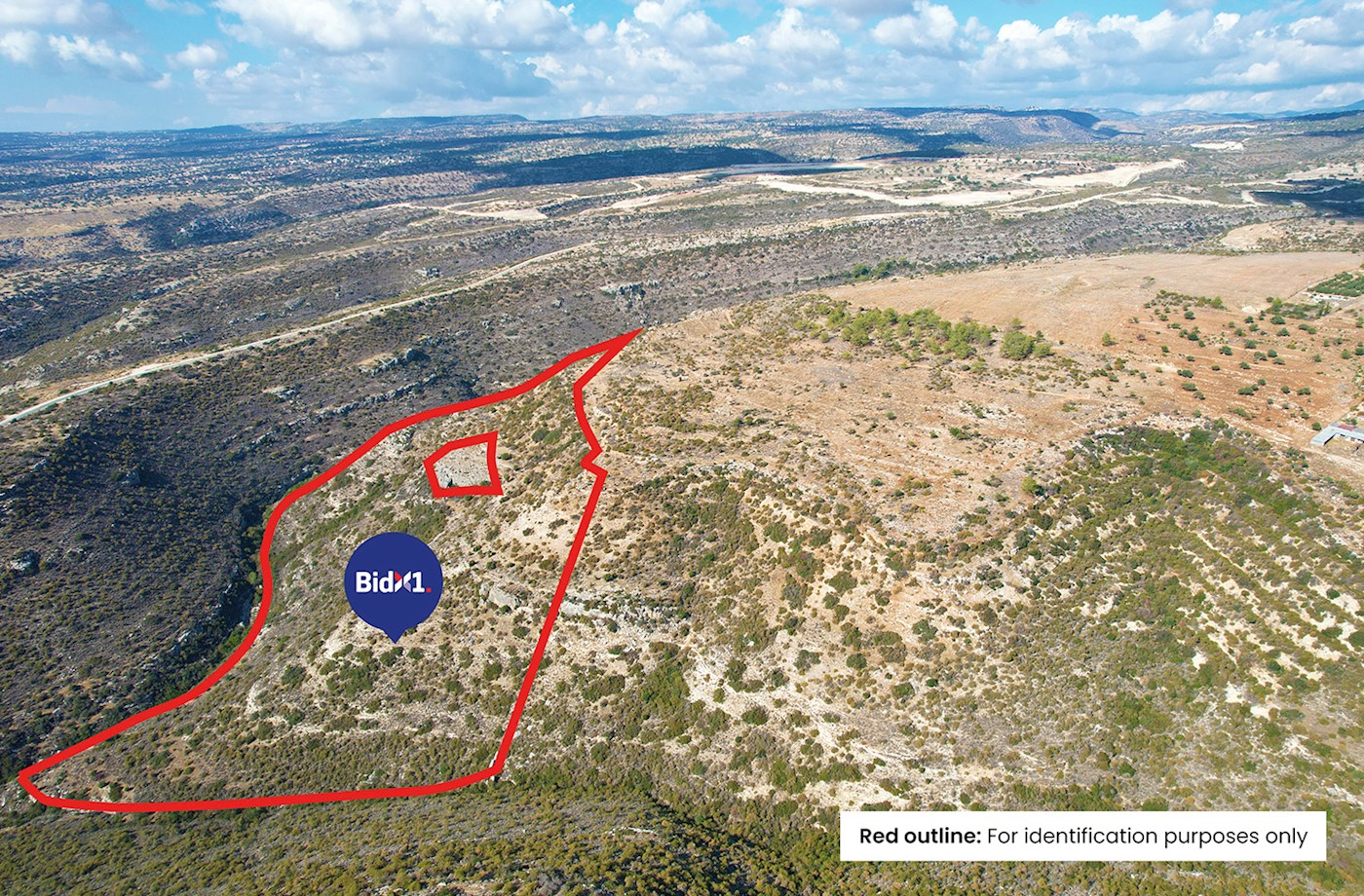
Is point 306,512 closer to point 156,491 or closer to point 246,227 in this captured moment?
point 156,491

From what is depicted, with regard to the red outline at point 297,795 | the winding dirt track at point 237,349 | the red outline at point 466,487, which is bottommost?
the red outline at point 297,795

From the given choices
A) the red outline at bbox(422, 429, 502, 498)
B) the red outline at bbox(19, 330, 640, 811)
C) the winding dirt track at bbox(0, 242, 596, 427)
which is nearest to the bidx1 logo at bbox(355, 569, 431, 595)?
the red outline at bbox(19, 330, 640, 811)

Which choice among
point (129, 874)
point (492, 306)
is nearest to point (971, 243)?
point (492, 306)

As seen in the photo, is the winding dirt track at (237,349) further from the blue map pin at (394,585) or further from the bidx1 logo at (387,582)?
the bidx1 logo at (387,582)

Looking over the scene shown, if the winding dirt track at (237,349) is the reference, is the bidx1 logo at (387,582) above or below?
below

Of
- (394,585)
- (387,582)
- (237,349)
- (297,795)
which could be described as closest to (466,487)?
(394,585)

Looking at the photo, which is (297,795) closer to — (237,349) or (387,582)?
(387,582)

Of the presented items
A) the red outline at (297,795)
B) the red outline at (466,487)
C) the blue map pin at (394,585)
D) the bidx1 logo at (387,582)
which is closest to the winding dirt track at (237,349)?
the red outline at (297,795)
